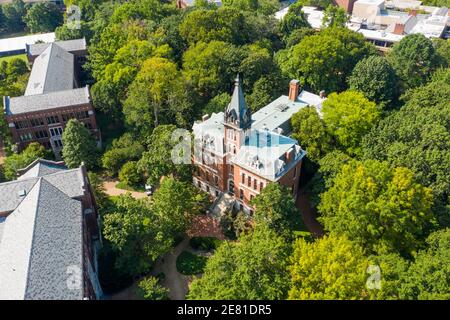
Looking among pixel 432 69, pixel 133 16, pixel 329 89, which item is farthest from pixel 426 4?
pixel 133 16

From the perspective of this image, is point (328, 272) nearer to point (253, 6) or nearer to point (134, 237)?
point (134, 237)

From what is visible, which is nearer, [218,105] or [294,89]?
[294,89]

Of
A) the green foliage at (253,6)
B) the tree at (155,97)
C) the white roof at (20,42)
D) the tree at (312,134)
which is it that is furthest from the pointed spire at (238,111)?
the white roof at (20,42)

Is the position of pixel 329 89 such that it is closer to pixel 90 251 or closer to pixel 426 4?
pixel 90 251

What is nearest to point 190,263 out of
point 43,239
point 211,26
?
point 43,239

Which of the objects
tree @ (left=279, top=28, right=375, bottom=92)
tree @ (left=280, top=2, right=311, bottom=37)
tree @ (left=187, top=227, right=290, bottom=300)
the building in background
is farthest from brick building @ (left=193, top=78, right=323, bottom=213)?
tree @ (left=280, top=2, right=311, bottom=37)

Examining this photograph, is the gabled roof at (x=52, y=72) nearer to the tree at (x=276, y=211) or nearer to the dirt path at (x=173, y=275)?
the dirt path at (x=173, y=275)
